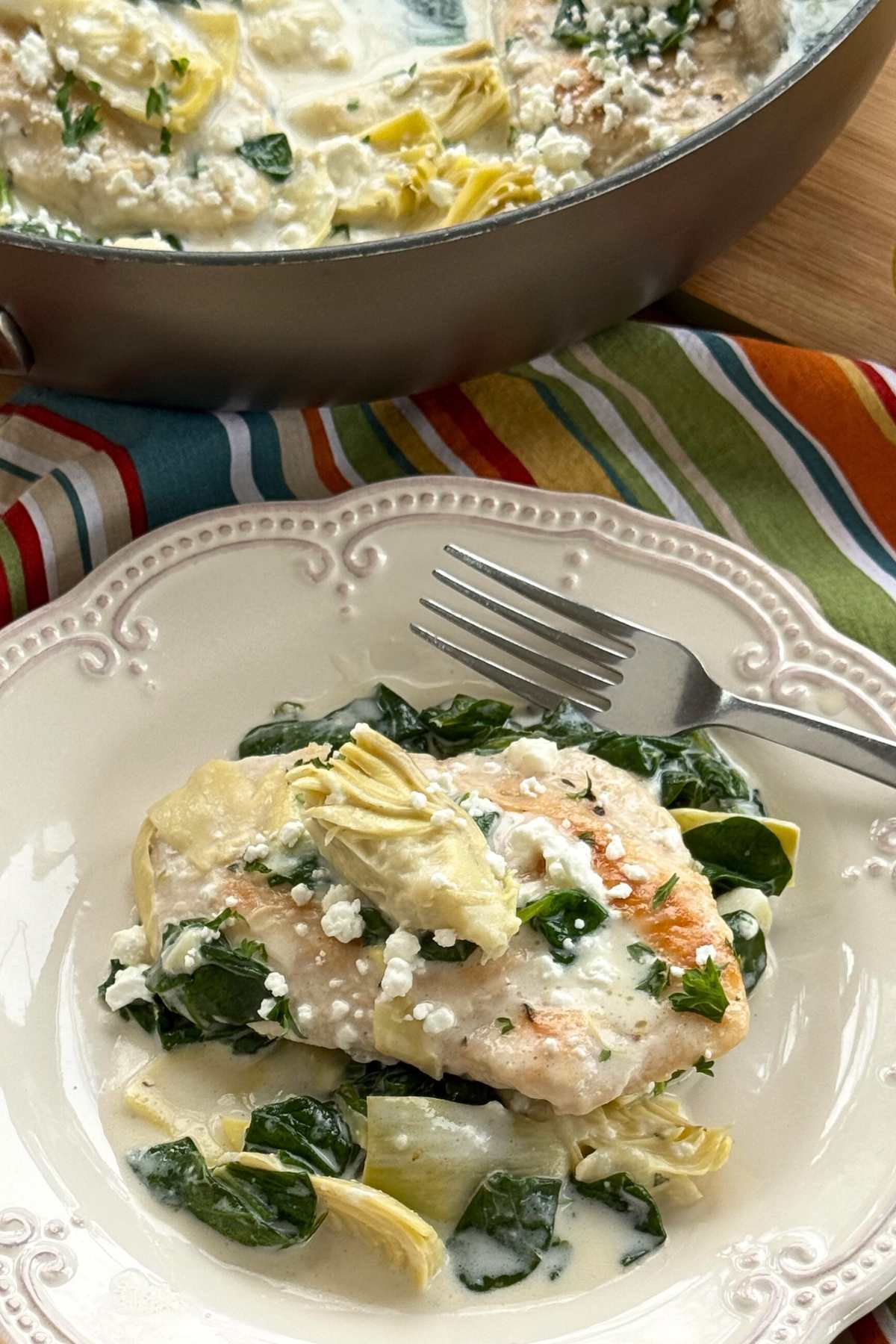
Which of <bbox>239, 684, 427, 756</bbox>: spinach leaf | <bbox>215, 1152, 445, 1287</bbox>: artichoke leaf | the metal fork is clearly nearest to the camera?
<bbox>215, 1152, 445, 1287</bbox>: artichoke leaf

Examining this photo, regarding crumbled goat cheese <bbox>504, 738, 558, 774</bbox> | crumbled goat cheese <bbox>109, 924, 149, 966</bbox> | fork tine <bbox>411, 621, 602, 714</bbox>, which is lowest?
crumbled goat cheese <bbox>109, 924, 149, 966</bbox>

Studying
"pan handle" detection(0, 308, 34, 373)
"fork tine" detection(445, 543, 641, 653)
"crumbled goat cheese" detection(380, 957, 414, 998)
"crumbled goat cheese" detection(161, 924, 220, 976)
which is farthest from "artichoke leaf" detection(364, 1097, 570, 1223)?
"pan handle" detection(0, 308, 34, 373)

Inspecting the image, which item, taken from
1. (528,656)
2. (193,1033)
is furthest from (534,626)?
(193,1033)

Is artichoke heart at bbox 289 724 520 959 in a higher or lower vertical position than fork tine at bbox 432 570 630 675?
lower

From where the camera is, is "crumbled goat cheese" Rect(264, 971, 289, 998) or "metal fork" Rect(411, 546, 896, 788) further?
"metal fork" Rect(411, 546, 896, 788)

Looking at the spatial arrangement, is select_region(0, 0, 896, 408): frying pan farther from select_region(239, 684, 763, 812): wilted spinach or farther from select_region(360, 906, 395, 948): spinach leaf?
select_region(360, 906, 395, 948): spinach leaf

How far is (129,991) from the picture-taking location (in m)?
2.71

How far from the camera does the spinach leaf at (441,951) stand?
2545 mm

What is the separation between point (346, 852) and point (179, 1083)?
0.48 metres

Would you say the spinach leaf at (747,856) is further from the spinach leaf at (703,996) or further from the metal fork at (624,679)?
the spinach leaf at (703,996)

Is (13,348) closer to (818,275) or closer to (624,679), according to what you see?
(624,679)

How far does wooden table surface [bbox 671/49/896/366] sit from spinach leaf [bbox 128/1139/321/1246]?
230 centimetres

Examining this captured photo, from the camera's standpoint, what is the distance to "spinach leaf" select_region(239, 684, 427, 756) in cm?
306

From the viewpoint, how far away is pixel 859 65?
3.21 metres
